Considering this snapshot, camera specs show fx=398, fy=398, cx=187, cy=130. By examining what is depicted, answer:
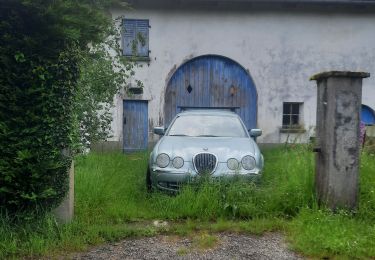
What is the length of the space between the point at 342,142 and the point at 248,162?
5.06ft

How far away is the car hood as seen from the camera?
250 inches

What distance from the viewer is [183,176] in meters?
6.07

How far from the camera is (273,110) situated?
1351 cm

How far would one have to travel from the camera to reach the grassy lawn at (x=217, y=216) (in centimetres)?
441

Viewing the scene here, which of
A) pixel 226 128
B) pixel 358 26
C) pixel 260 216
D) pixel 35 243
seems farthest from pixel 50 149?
pixel 358 26

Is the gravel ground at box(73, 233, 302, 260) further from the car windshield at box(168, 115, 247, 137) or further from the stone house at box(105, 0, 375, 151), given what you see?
the stone house at box(105, 0, 375, 151)

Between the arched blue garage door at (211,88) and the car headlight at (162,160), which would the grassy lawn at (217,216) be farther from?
the arched blue garage door at (211,88)

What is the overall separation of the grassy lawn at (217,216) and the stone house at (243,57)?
6.78 m

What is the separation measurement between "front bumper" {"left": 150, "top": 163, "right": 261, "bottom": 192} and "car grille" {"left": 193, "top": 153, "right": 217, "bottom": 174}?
88 millimetres

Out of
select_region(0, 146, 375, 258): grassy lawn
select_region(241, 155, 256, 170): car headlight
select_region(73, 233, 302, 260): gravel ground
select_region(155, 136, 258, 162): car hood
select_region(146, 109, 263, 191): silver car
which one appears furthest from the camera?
select_region(155, 136, 258, 162): car hood

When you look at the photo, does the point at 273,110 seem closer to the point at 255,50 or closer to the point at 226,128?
the point at 255,50

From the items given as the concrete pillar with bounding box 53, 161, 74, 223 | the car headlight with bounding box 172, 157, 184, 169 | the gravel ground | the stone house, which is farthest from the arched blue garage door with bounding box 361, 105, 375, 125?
the concrete pillar with bounding box 53, 161, 74, 223

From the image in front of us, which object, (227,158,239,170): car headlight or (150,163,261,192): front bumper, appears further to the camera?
(227,158,239,170): car headlight

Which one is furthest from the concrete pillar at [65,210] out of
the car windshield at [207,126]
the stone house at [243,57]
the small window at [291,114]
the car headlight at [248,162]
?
the small window at [291,114]
